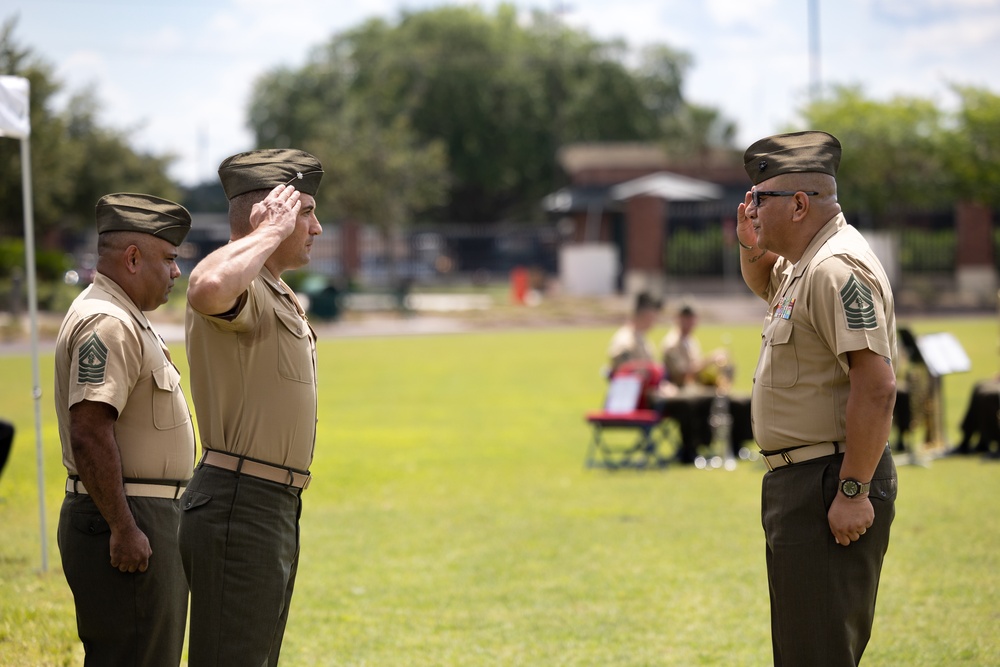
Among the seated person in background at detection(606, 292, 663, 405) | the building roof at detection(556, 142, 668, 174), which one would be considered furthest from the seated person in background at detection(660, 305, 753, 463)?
the building roof at detection(556, 142, 668, 174)

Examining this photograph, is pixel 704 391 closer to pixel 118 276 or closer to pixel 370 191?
pixel 118 276

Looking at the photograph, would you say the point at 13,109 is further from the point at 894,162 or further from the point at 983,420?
the point at 894,162

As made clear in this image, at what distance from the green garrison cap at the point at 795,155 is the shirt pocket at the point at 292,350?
171 centimetres

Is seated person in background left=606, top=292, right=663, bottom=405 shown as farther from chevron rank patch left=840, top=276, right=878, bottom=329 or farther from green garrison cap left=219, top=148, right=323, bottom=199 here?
green garrison cap left=219, top=148, right=323, bottom=199

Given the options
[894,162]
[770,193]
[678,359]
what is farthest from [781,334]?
[894,162]

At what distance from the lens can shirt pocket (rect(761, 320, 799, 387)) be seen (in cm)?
Answer: 380

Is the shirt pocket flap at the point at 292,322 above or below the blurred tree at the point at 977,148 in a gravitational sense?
below

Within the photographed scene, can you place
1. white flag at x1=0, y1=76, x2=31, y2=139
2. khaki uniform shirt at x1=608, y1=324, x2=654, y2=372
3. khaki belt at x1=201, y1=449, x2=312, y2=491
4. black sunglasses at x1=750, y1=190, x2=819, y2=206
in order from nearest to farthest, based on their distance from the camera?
khaki belt at x1=201, y1=449, x2=312, y2=491 < black sunglasses at x1=750, y1=190, x2=819, y2=206 < white flag at x1=0, y1=76, x2=31, y2=139 < khaki uniform shirt at x1=608, y1=324, x2=654, y2=372

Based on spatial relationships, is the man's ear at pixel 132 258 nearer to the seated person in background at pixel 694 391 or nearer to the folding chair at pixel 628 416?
the folding chair at pixel 628 416

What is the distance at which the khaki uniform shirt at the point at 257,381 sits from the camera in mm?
3643

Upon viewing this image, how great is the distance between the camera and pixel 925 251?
40500 mm

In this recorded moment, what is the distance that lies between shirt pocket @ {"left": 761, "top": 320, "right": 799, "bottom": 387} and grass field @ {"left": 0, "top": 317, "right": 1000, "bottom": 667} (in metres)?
2.27

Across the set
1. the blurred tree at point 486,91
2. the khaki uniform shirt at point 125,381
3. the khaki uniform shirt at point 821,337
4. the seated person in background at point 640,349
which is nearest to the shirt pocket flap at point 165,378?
the khaki uniform shirt at point 125,381

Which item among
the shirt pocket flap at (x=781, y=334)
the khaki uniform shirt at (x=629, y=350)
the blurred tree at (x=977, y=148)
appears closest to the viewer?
the shirt pocket flap at (x=781, y=334)
